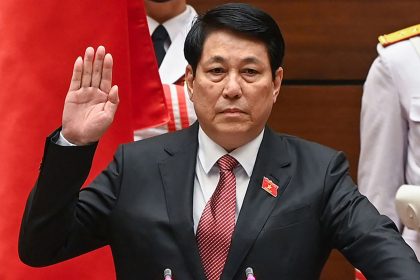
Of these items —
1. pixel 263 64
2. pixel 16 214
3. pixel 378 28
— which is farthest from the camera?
pixel 378 28

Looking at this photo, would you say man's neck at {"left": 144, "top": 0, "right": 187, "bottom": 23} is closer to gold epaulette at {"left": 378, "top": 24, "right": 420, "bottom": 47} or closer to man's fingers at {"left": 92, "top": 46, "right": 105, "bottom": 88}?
gold epaulette at {"left": 378, "top": 24, "right": 420, "bottom": 47}

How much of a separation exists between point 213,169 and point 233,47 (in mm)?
177

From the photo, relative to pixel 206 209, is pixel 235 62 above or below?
above

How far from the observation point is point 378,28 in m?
2.42

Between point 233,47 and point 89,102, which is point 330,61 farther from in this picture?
point 89,102

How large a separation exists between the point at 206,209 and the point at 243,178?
0.28 feet

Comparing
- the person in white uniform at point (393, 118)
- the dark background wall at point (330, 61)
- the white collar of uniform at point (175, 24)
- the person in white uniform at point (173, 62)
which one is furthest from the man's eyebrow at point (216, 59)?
the dark background wall at point (330, 61)

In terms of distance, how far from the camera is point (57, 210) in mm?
1384

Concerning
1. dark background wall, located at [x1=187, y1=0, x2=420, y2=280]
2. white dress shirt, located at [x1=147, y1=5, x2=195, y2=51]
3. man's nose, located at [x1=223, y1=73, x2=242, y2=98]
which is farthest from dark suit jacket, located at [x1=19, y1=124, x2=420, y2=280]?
dark background wall, located at [x1=187, y1=0, x2=420, y2=280]

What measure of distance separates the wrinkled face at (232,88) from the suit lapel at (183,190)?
0.15 ft

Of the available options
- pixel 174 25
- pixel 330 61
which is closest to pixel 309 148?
pixel 174 25

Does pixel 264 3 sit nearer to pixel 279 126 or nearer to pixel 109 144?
pixel 279 126

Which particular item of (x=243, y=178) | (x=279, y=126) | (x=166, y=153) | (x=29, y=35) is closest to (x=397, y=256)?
(x=243, y=178)

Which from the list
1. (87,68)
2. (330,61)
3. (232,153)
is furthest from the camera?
(330,61)
